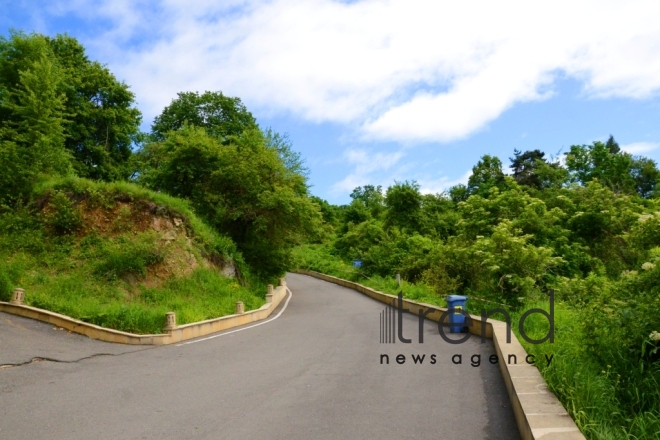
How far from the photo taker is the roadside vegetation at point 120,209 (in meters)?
18.1

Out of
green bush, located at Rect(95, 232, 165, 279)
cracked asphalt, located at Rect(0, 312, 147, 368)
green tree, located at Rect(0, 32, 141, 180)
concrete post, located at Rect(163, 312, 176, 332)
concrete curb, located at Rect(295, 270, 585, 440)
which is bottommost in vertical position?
cracked asphalt, located at Rect(0, 312, 147, 368)

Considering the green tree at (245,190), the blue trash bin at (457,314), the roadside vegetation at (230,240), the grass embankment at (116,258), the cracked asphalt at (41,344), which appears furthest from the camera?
the green tree at (245,190)

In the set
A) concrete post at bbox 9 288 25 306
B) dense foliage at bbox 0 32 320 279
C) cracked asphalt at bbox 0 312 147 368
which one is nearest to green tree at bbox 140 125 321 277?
dense foliage at bbox 0 32 320 279

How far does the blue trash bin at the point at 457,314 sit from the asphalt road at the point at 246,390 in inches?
36.5

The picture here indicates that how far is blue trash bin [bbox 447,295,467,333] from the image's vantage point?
13.6 metres

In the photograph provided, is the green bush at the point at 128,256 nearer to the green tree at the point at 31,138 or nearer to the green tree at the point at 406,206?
the green tree at the point at 31,138

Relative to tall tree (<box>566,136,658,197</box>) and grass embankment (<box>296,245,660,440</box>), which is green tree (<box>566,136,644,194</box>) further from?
grass embankment (<box>296,245,660,440</box>)

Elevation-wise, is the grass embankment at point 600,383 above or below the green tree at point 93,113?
below

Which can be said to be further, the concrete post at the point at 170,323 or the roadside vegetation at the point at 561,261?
the concrete post at the point at 170,323

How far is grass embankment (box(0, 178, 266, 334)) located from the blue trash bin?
854cm

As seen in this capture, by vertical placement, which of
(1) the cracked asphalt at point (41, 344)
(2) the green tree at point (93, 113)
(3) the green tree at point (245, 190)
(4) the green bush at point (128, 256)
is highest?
(2) the green tree at point (93, 113)

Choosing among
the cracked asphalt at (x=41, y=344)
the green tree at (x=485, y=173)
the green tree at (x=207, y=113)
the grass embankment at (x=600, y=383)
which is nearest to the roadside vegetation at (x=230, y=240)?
the grass embankment at (x=600, y=383)

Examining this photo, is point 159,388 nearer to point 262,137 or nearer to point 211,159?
point 211,159

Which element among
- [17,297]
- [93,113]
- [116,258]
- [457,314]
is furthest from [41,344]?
[93,113]
